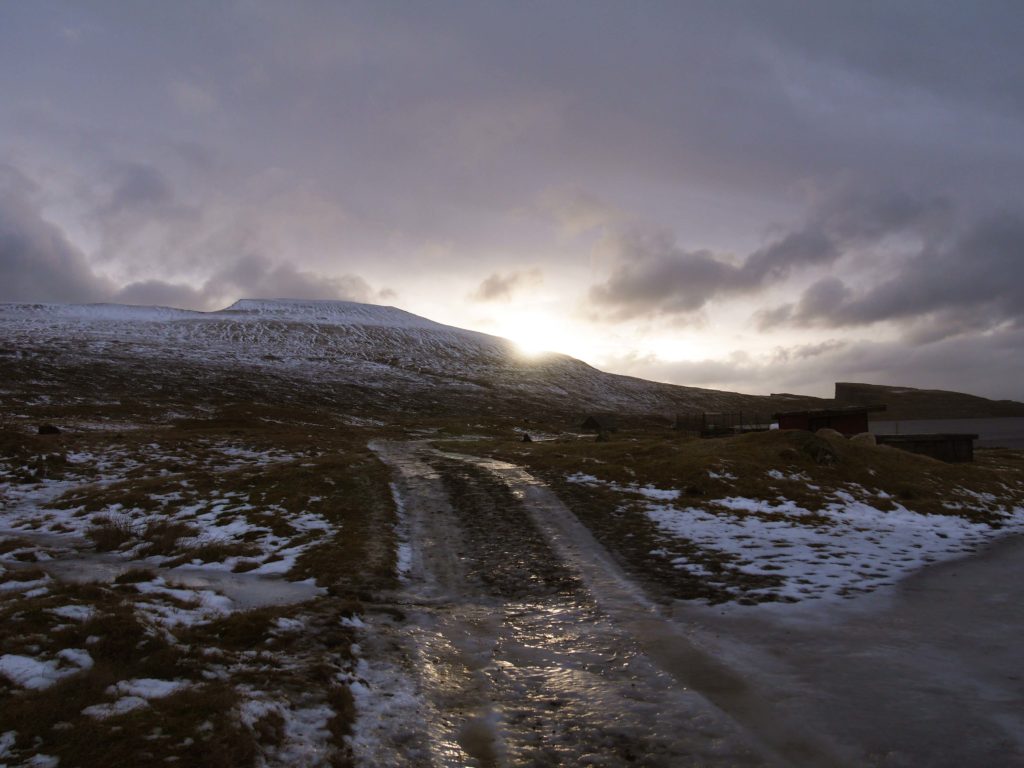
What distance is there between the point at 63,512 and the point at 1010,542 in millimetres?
30383

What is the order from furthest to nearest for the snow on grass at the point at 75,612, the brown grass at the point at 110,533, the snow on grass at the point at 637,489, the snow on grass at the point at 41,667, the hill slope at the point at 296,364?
the hill slope at the point at 296,364 < the snow on grass at the point at 637,489 < the brown grass at the point at 110,533 < the snow on grass at the point at 75,612 < the snow on grass at the point at 41,667

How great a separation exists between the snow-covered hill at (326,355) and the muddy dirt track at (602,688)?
A: 9649cm

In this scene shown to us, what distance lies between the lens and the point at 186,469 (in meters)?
28.0

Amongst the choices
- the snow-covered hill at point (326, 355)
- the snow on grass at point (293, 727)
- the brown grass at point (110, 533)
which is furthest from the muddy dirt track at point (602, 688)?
the snow-covered hill at point (326, 355)

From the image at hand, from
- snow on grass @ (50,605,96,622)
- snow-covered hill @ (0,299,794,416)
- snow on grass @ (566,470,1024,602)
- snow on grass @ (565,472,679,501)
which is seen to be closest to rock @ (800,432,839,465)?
snow on grass @ (566,470,1024,602)

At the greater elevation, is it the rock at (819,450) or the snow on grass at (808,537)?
the rock at (819,450)

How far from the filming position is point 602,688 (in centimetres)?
816

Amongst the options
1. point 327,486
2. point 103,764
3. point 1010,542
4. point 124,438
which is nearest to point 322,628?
point 103,764

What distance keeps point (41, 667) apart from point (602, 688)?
6.88 meters

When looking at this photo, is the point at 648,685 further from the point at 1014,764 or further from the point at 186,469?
the point at 186,469

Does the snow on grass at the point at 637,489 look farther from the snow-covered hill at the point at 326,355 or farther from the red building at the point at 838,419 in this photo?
the snow-covered hill at the point at 326,355

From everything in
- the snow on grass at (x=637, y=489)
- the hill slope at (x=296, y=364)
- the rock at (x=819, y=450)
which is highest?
the hill slope at (x=296, y=364)

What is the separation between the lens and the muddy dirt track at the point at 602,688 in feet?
21.6

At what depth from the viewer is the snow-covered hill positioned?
113875 mm
